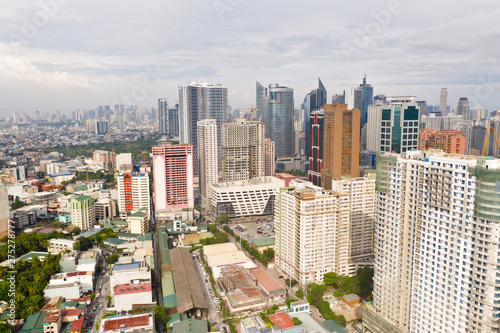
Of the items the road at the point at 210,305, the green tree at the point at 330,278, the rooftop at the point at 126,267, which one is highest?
the rooftop at the point at 126,267

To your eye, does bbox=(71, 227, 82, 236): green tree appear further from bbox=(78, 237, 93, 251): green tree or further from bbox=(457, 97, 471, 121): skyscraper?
bbox=(457, 97, 471, 121): skyscraper

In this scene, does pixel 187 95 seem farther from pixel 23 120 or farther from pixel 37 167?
pixel 23 120

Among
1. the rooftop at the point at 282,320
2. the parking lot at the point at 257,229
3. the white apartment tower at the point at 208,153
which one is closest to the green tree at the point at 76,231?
the parking lot at the point at 257,229

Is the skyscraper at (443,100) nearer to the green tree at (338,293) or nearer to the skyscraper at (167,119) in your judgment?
the green tree at (338,293)

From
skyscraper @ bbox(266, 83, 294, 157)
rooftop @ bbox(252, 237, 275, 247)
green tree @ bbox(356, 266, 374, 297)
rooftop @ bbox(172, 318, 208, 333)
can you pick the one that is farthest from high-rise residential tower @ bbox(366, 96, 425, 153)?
skyscraper @ bbox(266, 83, 294, 157)

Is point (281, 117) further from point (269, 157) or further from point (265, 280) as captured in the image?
point (265, 280)

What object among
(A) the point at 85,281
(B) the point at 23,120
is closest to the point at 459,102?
(A) the point at 85,281
